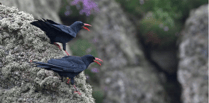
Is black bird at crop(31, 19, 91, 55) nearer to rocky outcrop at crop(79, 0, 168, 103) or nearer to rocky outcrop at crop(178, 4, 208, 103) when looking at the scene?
rocky outcrop at crop(79, 0, 168, 103)

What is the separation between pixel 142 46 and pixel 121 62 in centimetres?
157

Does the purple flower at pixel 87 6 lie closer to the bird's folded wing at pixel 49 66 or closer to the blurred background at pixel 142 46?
the blurred background at pixel 142 46

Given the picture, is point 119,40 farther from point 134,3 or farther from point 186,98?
point 186,98

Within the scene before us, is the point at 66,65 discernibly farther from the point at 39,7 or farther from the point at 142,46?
the point at 142,46

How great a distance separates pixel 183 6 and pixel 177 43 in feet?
6.40

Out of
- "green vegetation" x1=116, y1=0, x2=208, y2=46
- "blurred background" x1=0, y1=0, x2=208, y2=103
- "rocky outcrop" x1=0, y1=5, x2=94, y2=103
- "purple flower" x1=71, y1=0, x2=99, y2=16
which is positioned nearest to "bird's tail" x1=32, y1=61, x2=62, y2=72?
"rocky outcrop" x1=0, y1=5, x2=94, y2=103

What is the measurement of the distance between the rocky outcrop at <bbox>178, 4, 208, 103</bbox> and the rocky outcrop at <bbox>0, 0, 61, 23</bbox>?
5051mm

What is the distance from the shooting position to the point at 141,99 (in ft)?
26.1

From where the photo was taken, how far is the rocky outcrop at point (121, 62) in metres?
7.77

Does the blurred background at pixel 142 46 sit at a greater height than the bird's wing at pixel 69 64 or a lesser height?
greater

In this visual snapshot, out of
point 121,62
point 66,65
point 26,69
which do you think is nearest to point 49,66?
point 66,65

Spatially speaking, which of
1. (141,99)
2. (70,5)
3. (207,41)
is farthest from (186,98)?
(70,5)

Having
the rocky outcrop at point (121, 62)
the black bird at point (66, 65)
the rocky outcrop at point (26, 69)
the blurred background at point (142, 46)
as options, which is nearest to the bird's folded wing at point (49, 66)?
the black bird at point (66, 65)

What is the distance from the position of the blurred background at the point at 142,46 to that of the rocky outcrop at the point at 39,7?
4 centimetres
